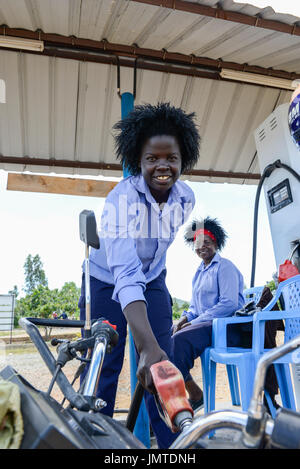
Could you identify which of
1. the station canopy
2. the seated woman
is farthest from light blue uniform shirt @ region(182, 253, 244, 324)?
the station canopy

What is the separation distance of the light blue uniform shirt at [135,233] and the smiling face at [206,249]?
75.0 inches

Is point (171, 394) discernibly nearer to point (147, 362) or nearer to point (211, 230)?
point (147, 362)

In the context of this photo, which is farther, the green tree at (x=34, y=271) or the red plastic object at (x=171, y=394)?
the green tree at (x=34, y=271)

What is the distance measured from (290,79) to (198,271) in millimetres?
1933

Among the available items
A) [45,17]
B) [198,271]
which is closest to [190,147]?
[45,17]

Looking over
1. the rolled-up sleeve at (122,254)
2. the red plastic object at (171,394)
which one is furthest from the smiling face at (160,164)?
the red plastic object at (171,394)

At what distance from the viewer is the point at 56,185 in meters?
3.82

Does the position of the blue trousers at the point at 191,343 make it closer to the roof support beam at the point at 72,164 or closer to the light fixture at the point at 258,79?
the roof support beam at the point at 72,164

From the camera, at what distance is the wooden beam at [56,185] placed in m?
3.74

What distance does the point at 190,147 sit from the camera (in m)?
2.09

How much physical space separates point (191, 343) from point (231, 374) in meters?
0.79

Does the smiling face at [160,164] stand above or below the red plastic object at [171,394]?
above

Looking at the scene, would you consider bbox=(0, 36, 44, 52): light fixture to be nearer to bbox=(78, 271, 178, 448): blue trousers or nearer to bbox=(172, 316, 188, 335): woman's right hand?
bbox=(78, 271, 178, 448): blue trousers

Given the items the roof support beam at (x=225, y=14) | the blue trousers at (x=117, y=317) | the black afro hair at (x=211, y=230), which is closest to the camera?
the blue trousers at (x=117, y=317)
